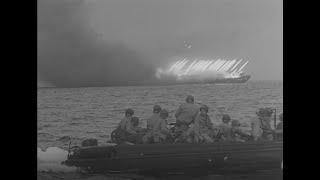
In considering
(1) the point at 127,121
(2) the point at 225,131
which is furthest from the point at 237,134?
(1) the point at 127,121

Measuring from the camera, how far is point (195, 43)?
2545 millimetres

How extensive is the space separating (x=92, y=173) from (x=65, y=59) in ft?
2.30

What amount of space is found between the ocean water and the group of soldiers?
1.3 inches

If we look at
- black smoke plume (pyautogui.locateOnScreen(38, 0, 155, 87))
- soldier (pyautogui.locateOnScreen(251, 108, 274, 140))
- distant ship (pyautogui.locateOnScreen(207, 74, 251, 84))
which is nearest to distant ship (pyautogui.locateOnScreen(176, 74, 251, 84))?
distant ship (pyautogui.locateOnScreen(207, 74, 251, 84))

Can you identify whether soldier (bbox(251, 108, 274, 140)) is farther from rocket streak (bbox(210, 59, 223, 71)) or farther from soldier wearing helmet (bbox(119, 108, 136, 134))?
soldier wearing helmet (bbox(119, 108, 136, 134))

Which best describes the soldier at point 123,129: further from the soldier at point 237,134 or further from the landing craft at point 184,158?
the soldier at point 237,134

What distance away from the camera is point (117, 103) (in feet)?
8.17

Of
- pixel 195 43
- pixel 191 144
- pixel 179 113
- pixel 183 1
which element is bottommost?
pixel 191 144

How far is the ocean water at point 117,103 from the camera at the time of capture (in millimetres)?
2463

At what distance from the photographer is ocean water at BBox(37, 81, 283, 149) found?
2463 millimetres

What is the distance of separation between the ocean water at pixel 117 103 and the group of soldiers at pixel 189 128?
0.11ft

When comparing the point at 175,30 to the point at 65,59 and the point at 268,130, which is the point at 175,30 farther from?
the point at 268,130
